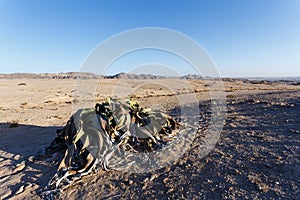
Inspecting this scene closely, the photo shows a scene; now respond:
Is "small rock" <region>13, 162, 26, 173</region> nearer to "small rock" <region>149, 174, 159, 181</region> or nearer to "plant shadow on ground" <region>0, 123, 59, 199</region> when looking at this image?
"plant shadow on ground" <region>0, 123, 59, 199</region>

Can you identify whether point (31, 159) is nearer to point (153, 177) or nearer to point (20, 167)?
point (20, 167)

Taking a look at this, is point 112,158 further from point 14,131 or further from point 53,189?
point 14,131

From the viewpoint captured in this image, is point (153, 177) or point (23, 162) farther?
point (23, 162)

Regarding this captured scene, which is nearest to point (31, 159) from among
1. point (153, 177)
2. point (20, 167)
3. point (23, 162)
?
point (23, 162)

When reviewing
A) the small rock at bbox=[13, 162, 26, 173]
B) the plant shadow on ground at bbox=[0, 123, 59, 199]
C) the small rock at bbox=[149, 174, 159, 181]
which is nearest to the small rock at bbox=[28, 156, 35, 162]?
the plant shadow on ground at bbox=[0, 123, 59, 199]

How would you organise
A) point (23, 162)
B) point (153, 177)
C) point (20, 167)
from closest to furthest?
point (153, 177) < point (20, 167) < point (23, 162)

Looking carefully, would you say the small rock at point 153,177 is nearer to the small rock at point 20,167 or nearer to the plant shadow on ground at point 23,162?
the plant shadow on ground at point 23,162

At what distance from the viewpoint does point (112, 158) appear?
3850 mm

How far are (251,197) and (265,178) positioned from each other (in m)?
0.52

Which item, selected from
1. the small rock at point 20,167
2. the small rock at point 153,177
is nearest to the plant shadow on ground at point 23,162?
the small rock at point 20,167

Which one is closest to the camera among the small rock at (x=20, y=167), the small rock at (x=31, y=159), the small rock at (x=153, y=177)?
the small rock at (x=153, y=177)

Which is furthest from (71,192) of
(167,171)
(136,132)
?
(136,132)

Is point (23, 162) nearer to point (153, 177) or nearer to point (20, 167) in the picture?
point (20, 167)

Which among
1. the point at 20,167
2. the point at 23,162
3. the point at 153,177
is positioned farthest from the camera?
the point at 23,162
